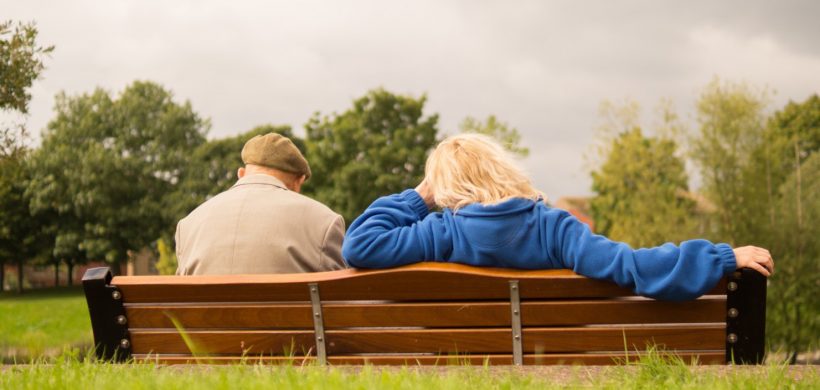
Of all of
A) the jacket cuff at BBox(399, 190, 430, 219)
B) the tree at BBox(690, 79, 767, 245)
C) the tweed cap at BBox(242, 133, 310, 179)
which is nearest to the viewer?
the jacket cuff at BBox(399, 190, 430, 219)

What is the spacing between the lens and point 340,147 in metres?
43.7

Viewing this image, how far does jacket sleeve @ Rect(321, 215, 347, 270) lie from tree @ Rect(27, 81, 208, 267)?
42.9 m

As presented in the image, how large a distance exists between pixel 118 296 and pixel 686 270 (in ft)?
8.88

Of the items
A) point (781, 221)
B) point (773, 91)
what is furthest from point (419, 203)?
point (773, 91)

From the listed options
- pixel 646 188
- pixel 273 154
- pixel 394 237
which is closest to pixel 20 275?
pixel 646 188

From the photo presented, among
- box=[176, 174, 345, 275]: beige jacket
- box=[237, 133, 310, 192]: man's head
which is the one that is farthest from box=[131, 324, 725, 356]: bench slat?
box=[237, 133, 310, 192]: man's head

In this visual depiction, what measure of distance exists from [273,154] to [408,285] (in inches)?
73.0

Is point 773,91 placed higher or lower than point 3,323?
higher

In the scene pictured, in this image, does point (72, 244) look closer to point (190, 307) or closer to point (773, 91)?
point (773, 91)

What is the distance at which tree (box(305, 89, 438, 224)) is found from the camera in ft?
138

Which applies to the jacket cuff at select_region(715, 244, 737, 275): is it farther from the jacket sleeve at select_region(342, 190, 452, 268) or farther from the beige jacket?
the beige jacket

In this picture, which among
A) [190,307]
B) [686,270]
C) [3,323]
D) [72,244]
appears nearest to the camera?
[686,270]

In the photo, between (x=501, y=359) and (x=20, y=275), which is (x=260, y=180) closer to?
(x=501, y=359)

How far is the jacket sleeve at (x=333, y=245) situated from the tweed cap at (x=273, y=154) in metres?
0.57
